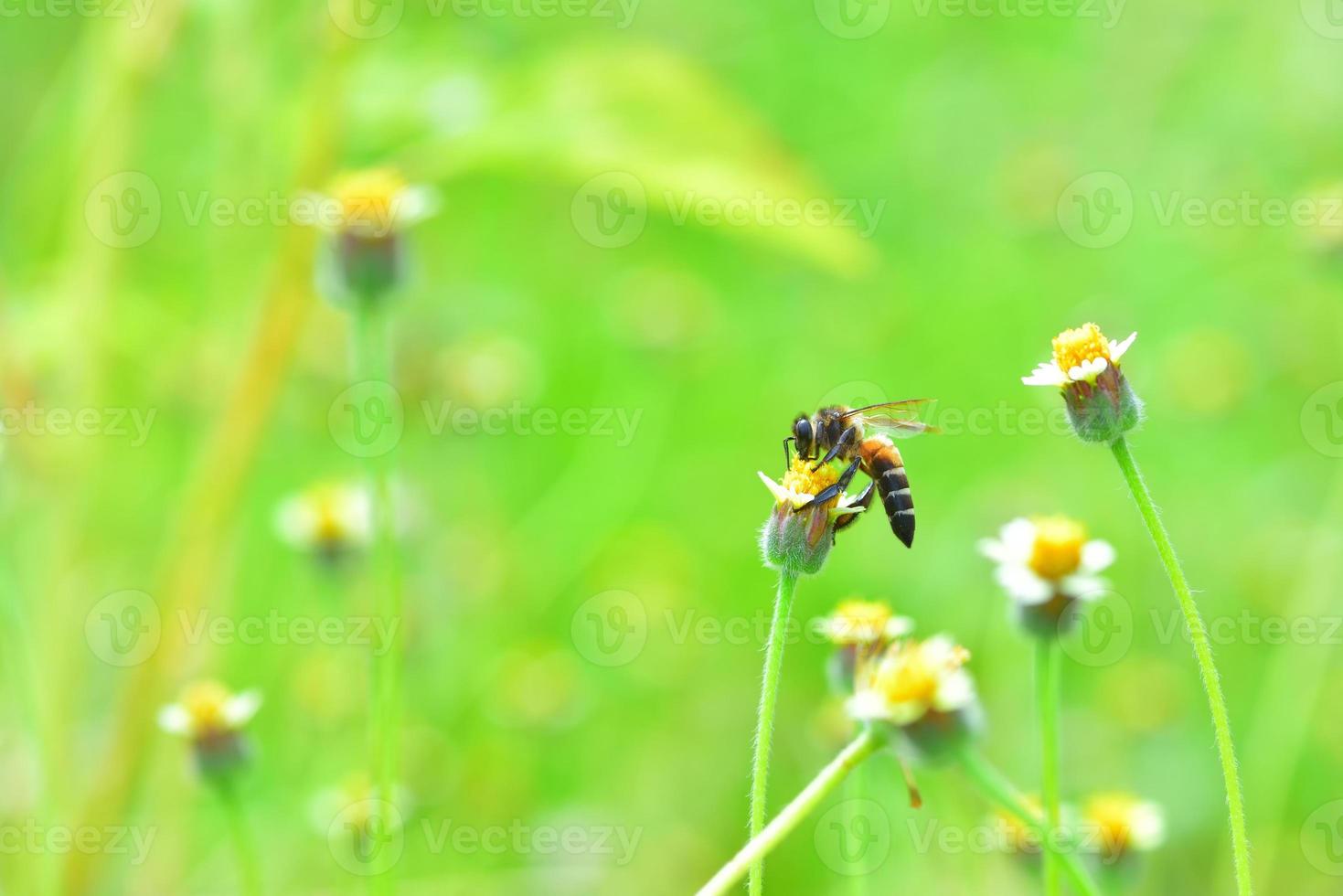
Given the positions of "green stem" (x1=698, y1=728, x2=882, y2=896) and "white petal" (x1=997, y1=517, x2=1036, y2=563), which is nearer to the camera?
"green stem" (x1=698, y1=728, x2=882, y2=896)

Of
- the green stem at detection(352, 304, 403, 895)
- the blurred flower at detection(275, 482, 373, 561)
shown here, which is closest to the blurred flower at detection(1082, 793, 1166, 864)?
the green stem at detection(352, 304, 403, 895)

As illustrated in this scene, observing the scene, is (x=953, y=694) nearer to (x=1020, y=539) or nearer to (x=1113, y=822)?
(x=1020, y=539)

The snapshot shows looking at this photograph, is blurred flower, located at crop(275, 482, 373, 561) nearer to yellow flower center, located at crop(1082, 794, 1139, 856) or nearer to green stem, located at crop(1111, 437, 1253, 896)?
yellow flower center, located at crop(1082, 794, 1139, 856)

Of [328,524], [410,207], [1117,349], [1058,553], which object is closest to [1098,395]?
[1117,349]

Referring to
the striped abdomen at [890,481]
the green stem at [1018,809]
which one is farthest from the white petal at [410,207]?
the green stem at [1018,809]

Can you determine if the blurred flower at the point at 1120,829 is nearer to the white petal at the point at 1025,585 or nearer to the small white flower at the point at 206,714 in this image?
the white petal at the point at 1025,585

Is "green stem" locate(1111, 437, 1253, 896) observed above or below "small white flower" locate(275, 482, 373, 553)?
below

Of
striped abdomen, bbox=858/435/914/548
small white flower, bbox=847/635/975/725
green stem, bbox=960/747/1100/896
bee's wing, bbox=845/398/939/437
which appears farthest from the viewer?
bee's wing, bbox=845/398/939/437

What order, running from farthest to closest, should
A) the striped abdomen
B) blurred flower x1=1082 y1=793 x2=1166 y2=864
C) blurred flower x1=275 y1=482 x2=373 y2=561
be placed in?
blurred flower x1=275 y1=482 x2=373 y2=561
the striped abdomen
blurred flower x1=1082 y1=793 x2=1166 y2=864
